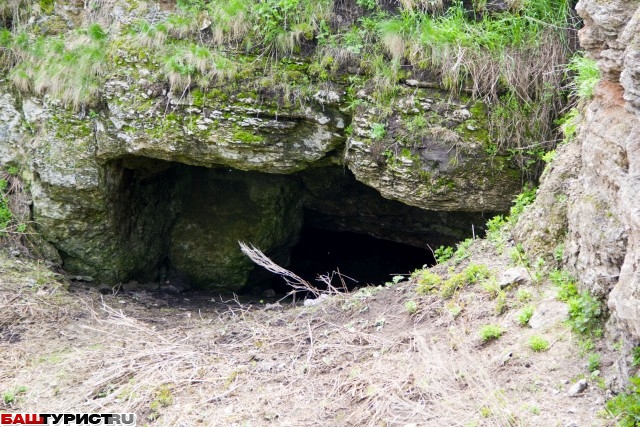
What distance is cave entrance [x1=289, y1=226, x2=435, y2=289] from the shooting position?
29.9ft

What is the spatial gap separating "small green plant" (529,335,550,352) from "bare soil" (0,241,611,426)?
3cm

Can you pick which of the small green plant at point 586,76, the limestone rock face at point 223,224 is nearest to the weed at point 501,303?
the small green plant at point 586,76

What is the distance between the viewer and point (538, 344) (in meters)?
3.56

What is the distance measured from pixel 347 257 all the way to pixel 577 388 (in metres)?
6.24

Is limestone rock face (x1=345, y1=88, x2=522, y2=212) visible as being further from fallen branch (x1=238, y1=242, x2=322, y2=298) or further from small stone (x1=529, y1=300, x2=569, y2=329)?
small stone (x1=529, y1=300, x2=569, y2=329)

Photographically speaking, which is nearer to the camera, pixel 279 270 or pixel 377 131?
pixel 279 270

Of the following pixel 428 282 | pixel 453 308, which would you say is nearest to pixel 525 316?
pixel 453 308

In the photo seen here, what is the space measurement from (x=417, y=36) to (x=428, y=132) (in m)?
0.87

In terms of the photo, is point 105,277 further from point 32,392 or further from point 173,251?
point 32,392

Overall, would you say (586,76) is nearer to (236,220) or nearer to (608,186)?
(608,186)

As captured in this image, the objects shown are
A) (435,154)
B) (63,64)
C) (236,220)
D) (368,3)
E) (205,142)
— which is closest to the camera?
(435,154)

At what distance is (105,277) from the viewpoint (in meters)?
→ 6.92

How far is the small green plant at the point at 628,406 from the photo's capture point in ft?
9.35

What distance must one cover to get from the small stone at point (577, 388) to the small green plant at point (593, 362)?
9 centimetres
